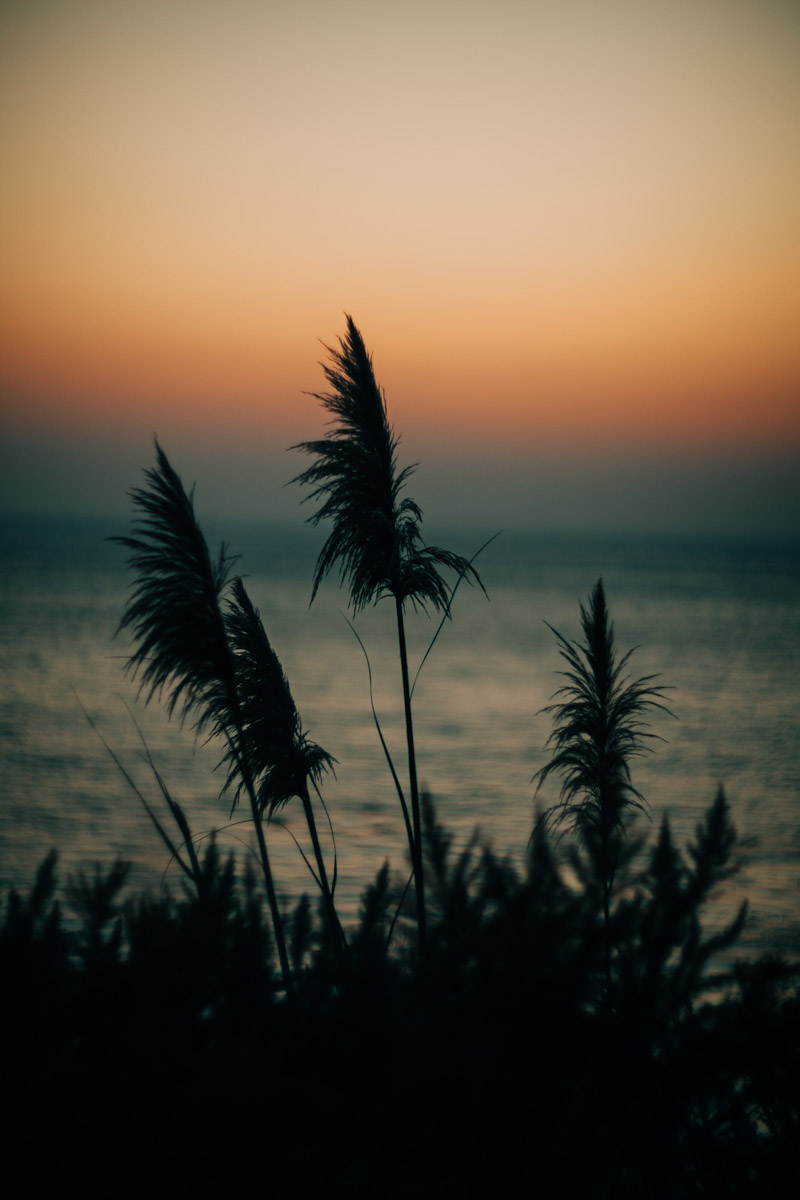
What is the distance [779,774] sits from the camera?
80.2 ft

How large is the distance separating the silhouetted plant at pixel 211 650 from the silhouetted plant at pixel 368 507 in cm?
57

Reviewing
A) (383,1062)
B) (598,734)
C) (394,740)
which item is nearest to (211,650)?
(598,734)

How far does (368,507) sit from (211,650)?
1.12 m

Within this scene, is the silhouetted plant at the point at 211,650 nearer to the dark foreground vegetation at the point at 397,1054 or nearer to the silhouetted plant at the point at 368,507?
the silhouetted plant at the point at 368,507

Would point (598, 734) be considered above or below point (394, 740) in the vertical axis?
below

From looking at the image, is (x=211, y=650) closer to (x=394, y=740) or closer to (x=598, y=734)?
(x=598, y=734)

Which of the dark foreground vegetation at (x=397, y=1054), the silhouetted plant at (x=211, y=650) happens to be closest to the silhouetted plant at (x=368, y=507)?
the silhouetted plant at (x=211, y=650)

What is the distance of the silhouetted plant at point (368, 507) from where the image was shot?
462 cm

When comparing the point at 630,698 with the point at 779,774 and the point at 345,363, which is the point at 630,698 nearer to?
the point at 345,363

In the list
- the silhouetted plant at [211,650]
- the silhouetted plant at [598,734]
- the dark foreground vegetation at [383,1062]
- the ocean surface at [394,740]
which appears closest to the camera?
the dark foreground vegetation at [383,1062]

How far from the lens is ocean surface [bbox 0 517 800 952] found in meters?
16.2

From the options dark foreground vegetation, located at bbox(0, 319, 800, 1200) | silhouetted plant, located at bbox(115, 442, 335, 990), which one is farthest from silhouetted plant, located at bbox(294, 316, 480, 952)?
dark foreground vegetation, located at bbox(0, 319, 800, 1200)

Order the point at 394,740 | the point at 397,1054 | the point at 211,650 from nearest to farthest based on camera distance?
the point at 397,1054 → the point at 211,650 → the point at 394,740

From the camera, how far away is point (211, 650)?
14.9 ft
